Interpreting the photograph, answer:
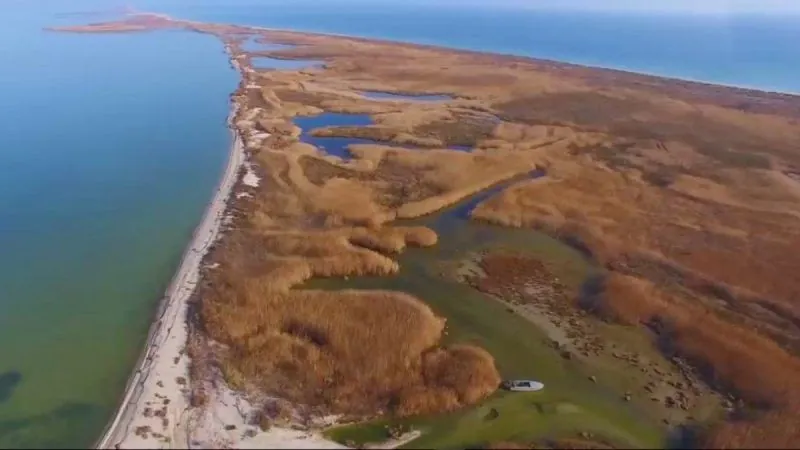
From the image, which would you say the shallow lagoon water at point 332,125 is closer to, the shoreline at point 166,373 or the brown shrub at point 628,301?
the shoreline at point 166,373

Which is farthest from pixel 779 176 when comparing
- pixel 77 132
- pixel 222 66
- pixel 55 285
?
pixel 222 66

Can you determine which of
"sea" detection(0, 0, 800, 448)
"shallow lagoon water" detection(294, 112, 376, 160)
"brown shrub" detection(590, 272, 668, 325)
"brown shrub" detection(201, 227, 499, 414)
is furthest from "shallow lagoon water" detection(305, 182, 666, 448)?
"shallow lagoon water" detection(294, 112, 376, 160)

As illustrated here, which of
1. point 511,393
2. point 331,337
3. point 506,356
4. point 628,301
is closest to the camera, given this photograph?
point 511,393

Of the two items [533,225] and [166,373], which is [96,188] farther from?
[533,225]

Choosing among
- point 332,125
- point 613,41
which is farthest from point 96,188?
point 613,41

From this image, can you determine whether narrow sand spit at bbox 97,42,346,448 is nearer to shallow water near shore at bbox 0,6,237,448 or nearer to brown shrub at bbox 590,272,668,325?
shallow water near shore at bbox 0,6,237,448

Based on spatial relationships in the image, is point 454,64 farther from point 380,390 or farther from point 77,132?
point 380,390
